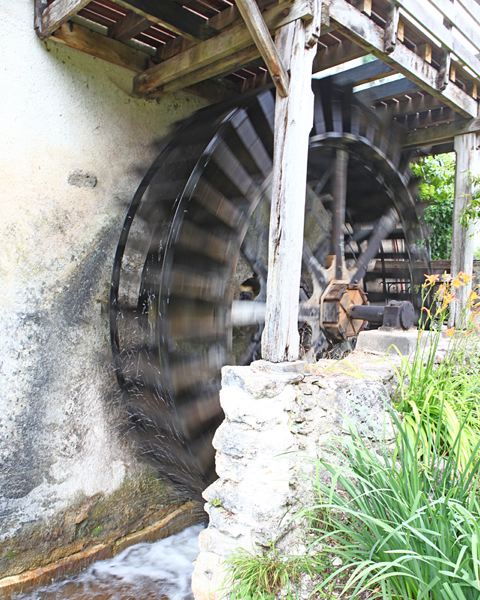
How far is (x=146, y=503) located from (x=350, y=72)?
10.9 feet

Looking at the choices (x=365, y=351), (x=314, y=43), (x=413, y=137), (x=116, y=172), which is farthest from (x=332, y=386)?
(x=413, y=137)

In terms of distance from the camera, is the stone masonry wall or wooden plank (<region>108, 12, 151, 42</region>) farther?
wooden plank (<region>108, 12, 151, 42</region>)

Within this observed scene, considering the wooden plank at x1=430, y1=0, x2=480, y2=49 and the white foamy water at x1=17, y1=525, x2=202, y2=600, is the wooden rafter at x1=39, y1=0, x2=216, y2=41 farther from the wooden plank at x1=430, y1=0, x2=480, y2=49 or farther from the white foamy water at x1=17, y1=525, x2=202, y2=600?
the white foamy water at x1=17, y1=525, x2=202, y2=600

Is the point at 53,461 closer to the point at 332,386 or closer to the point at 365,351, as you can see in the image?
the point at 332,386

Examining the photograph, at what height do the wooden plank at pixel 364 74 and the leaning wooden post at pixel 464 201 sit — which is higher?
the wooden plank at pixel 364 74

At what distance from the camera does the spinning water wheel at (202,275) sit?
→ 2752 mm

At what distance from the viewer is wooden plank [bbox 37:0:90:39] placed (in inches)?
94.0

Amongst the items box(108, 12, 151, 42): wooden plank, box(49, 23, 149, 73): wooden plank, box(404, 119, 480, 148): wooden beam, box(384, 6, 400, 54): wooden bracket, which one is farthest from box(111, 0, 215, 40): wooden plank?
box(404, 119, 480, 148): wooden beam

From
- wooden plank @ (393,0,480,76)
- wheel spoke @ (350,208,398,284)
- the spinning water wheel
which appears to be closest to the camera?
wooden plank @ (393,0,480,76)

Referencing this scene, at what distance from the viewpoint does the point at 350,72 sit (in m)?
3.54

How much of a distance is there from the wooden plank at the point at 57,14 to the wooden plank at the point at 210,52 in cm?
60

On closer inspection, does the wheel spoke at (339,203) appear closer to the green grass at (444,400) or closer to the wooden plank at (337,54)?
the wooden plank at (337,54)

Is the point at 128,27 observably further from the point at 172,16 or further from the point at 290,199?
the point at 290,199

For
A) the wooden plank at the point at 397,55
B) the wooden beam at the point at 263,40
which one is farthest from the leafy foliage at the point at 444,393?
the wooden plank at the point at 397,55
